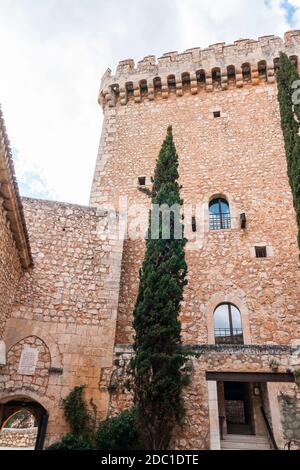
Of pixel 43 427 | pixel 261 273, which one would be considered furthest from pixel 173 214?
pixel 43 427

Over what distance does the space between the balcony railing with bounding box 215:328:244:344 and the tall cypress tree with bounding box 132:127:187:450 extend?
2.60 m

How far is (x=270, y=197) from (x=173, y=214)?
13.8 feet

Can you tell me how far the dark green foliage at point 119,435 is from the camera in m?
5.27

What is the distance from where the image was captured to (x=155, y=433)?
17.0 feet

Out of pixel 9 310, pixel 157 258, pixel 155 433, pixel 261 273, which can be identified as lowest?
pixel 155 433

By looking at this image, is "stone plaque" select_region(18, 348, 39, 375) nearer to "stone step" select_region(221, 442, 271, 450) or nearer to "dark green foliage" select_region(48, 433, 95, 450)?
"dark green foliage" select_region(48, 433, 95, 450)

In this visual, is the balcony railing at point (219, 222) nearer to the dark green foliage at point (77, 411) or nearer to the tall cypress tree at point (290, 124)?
the tall cypress tree at point (290, 124)

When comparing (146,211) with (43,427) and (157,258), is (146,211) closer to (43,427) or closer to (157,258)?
(157,258)

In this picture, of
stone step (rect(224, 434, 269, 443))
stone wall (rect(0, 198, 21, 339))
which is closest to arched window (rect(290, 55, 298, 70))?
stone wall (rect(0, 198, 21, 339))

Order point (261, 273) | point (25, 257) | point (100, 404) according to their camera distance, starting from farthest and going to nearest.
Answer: point (261, 273) < point (25, 257) < point (100, 404)

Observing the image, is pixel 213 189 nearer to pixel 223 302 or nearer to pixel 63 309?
pixel 223 302

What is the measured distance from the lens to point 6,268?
648 cm

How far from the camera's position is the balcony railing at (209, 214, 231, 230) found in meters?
9.91

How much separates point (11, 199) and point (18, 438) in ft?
44.3
